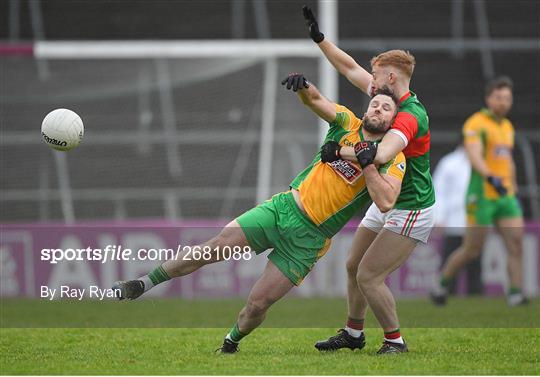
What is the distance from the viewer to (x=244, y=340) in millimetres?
8430

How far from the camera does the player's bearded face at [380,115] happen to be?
285 inches

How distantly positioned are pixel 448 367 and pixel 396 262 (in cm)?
94

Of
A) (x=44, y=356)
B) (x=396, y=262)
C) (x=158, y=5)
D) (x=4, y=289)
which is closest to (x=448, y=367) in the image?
(x=396, y=262)

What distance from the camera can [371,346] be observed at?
8156mm

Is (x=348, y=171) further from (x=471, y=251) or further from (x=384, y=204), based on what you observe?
(x=471, y=251)

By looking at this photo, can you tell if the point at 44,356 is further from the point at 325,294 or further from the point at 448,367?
the point at 325,294

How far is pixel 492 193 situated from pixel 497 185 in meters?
0.27

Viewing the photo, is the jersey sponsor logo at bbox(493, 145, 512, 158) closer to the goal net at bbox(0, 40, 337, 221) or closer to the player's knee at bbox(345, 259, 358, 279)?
the goal net at bbox(0, 40, 337, 221)

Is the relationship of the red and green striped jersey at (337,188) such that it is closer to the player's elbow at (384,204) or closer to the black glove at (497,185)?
the player's elbow at (384,204)

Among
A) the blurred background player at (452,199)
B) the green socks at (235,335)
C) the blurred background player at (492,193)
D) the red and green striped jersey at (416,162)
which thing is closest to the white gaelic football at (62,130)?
the green socks at (235,335)

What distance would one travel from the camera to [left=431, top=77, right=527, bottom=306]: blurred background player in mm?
11930

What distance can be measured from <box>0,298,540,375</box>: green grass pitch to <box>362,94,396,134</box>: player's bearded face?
1.48 meters
